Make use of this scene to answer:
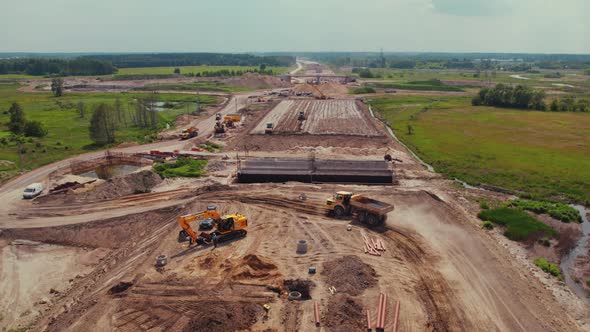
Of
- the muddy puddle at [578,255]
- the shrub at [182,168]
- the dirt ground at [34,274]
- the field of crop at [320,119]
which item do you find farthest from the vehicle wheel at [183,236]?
the field of crop at [320,119]

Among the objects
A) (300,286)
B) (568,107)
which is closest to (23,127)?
(300,286)

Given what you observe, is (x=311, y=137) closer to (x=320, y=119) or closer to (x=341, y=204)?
(x=320, y=119)

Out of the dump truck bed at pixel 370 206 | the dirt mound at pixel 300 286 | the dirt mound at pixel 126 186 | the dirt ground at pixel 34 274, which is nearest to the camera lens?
the dirt mound at pixel 300 286

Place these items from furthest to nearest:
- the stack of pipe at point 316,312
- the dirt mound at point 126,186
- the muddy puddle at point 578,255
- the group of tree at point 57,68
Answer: the group of tree at point 57,68 → the dirt mound at point 126,186 → the muddy puddle at point 578,255 → the stack of pipe at point 316,312

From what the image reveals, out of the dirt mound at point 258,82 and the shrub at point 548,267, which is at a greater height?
the dirt mound at point 258,82

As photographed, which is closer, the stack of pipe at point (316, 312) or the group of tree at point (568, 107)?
the stack of pipe at point (316, 312)

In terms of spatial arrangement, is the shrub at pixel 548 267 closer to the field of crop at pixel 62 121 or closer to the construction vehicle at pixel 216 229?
the construction vehicle at pixel 216 229

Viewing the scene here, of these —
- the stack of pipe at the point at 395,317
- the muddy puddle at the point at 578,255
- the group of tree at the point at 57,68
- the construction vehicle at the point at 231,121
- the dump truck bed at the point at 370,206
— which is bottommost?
the muddy puddle at the point at 578,255

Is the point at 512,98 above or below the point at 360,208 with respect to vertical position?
above
